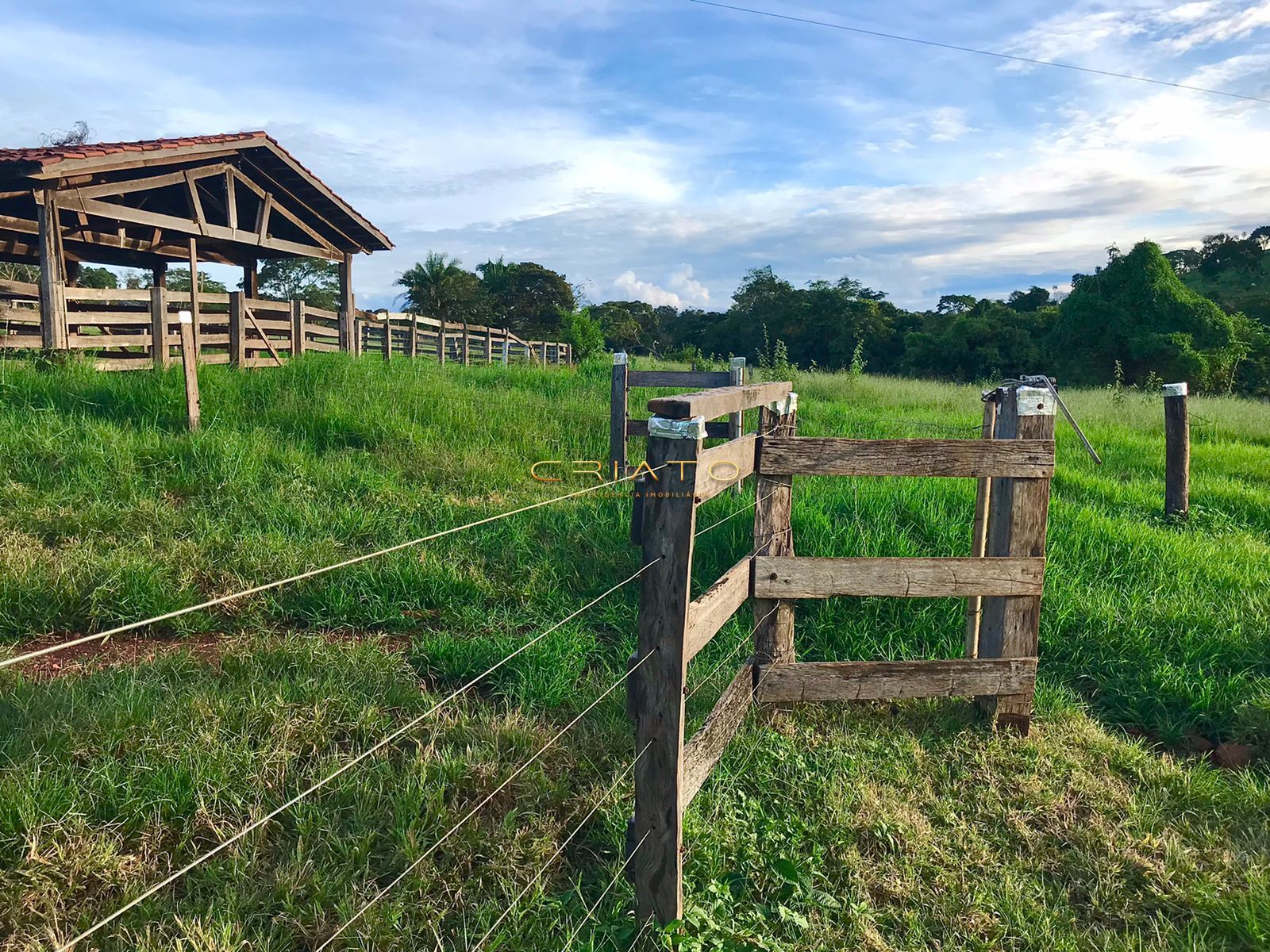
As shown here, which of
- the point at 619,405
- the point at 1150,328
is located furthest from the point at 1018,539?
the point at 1150,328

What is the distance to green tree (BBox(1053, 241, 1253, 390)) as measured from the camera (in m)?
21.7

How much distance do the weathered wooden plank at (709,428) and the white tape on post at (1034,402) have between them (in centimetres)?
384

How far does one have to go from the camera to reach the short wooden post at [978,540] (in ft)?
14.0

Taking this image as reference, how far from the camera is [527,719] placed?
3451mm

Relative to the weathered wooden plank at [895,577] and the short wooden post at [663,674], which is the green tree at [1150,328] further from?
the short wooden post at [663,674]

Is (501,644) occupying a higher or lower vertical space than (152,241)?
lower

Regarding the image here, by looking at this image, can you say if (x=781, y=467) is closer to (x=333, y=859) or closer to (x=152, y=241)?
(x=333, y=859)

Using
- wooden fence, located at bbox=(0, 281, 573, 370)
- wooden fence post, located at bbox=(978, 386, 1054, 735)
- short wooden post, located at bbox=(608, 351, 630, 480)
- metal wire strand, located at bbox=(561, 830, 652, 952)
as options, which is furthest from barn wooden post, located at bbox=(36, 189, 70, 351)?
wooden fence post, located at bbox=(978, 386, 1054, 735)

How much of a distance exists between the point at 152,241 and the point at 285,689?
14.3 metres

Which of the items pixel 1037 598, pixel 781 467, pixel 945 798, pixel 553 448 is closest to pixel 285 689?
pixel 781 467

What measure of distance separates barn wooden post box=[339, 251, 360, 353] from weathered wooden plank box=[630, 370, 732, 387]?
9.54 metres

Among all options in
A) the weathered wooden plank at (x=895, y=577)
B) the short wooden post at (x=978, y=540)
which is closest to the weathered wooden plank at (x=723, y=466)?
the weathered wooden plank at (x=895, y=577)

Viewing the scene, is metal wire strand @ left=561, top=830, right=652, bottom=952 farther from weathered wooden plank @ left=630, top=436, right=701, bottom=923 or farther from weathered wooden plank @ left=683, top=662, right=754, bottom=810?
weathered wooden plank @ left=683, top=662, right=754, bottom=810

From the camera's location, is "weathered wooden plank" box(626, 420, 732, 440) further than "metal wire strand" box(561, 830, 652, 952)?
Yes
